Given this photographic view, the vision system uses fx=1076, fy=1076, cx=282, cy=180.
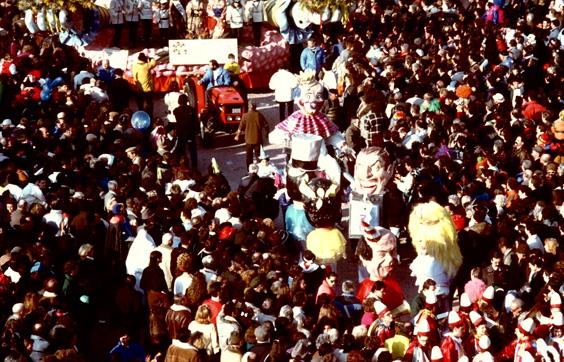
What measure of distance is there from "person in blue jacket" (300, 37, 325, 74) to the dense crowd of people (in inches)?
1.6

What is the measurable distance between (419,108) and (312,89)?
6.88ft

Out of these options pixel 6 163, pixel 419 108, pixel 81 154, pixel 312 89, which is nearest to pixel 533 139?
pixel 419 108

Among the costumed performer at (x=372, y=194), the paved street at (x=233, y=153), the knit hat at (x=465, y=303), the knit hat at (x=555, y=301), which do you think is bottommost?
the paved street at (x=233, y=153)

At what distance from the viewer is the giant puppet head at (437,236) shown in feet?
40.0

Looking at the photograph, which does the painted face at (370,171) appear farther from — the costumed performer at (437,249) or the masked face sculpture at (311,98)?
the masked face sculpture at (311,98)

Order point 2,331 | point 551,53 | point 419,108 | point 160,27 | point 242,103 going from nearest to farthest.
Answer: point 2,331
point 419,108
point 242,103
point 551,53
point 160,27

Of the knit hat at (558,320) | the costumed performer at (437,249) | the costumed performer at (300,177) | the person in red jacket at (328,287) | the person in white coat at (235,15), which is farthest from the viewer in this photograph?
the person in white coat at (235,15)

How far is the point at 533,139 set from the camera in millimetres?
15375

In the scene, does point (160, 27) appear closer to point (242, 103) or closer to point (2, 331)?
point (242, 103)

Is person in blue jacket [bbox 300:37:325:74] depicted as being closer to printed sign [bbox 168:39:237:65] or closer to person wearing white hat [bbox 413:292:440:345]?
printed sign [bbox 168:39:237:65]

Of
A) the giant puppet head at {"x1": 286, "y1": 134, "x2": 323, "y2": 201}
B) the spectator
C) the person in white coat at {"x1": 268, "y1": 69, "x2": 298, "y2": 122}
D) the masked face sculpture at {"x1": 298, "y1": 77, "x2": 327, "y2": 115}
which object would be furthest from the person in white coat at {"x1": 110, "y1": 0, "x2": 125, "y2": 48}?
the giant puppet head at {"x1": 286, "y1": 134, "x2": 323, "y2": 201}

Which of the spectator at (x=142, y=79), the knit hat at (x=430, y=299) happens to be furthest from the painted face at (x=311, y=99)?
the knit hat at (x=430, y=299)

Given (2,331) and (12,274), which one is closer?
(2,331)

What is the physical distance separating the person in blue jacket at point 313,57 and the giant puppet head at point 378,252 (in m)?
7.61
